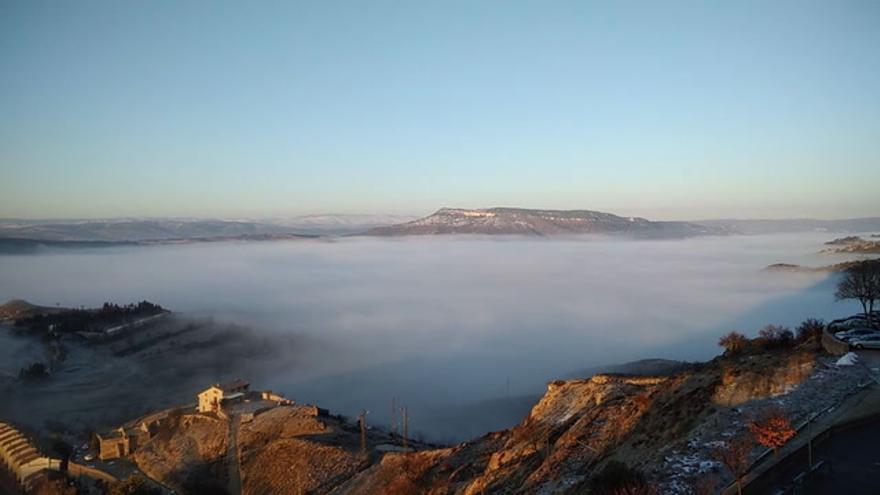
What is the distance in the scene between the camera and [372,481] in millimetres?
32875

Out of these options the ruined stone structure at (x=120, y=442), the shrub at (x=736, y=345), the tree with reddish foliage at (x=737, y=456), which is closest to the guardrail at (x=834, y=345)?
the shrub at (x=736, y=345)

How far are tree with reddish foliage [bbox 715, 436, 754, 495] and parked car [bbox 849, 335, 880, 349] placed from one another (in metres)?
9.93

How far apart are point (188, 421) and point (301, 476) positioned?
2006cm

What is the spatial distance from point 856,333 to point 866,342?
1.84 m

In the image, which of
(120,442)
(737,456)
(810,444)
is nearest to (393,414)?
(120,442)

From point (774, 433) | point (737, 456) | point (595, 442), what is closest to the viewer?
point (737, 456)

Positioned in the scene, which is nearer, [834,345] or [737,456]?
[737,456]

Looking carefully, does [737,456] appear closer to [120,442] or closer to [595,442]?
[595,442]

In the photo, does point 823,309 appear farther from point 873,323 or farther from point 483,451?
point 483,451

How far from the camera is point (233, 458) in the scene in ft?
143

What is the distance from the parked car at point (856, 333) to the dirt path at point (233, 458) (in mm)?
36469

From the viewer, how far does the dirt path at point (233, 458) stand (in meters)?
39.9

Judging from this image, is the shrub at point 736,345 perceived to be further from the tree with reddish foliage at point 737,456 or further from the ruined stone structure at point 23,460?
the ruined stone structure at point 23,460

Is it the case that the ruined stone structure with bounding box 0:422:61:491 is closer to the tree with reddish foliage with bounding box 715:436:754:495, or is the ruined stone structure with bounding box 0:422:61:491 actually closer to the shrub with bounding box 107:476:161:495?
the shrub with bounding box 107:476:161:495
